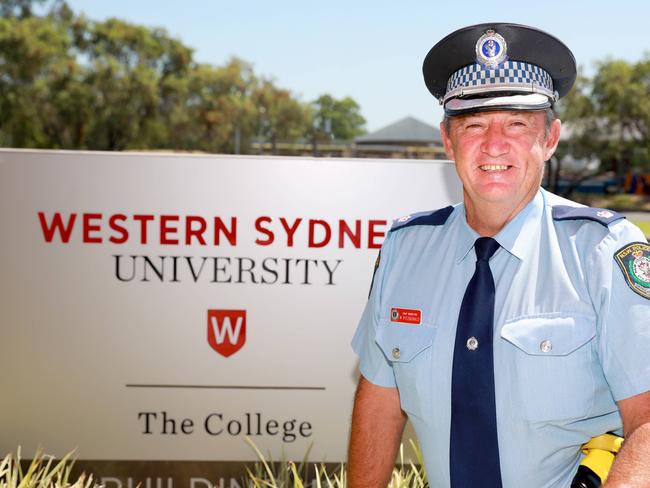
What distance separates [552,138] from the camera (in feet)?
5.61

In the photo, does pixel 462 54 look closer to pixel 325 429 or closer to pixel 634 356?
pixel 634 356

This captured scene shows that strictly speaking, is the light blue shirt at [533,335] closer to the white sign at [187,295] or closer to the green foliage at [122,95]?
the white sign at [187,295]

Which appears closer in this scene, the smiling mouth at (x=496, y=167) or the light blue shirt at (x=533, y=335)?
the light blue shirt at (x=533, y=335)

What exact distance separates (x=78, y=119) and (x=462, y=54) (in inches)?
1278

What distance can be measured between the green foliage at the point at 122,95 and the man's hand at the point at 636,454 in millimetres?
28159

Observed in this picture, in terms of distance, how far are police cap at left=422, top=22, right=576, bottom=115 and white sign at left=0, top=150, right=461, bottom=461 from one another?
201cm

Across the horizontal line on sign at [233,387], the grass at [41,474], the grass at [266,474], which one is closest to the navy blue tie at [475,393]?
the grass at [266,474]

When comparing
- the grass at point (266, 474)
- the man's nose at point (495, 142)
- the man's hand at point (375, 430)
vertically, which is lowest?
the grass at point (266, 474)

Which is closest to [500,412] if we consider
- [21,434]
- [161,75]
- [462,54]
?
[462,54]

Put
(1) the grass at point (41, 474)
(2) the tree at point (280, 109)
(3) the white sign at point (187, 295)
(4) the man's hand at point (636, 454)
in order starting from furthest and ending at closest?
1. (2) the tree at point (280, 109)
2. (3) the white sign at point (187, 295)
3. (1) the grass at point (41, 474)
4. (4) the man's hand at point (636, 454)

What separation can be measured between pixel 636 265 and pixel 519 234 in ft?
0.85

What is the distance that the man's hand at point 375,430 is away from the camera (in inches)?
71.9

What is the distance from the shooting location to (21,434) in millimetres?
3869

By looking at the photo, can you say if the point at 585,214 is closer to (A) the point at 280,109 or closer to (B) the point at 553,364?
(B) the point at 553,364
